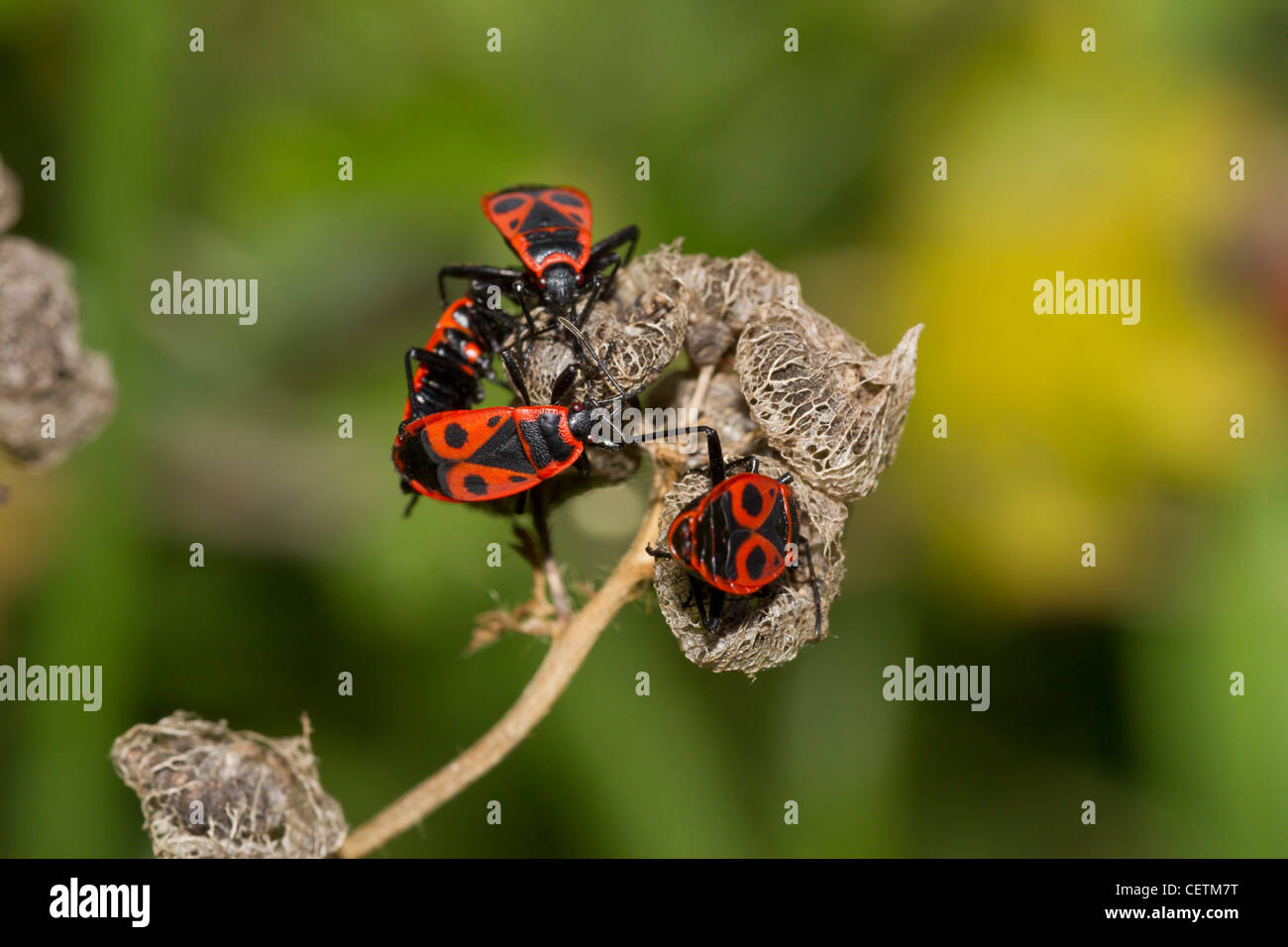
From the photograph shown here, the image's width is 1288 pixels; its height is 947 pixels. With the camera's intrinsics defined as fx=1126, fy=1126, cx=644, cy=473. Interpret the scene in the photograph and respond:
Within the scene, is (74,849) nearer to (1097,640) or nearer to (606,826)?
(606,826)

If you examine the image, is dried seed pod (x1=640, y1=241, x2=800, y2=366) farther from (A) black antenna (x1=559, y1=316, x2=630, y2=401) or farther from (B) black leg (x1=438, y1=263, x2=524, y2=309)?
(B) black leg (x1=438, y1=263, x2=524, y2=309)

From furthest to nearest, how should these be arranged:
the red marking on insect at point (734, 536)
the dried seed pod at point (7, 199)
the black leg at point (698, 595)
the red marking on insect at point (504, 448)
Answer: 1. the dried seed pod at point (7, 199)
2. the red marking on insect at point (504, 448)
3. the black leg at point (698, 595)
4. the red marking on insect at point (734, 536)

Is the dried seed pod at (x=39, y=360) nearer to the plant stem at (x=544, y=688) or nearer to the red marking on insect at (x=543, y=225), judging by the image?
the red marking on insect at (x=543, y=225)

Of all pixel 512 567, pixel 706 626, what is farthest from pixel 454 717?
pixel 706 626

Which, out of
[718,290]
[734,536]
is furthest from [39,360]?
[734,536]

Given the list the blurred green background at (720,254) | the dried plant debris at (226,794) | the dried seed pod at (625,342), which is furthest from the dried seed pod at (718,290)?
the blurred green background at (720,254)

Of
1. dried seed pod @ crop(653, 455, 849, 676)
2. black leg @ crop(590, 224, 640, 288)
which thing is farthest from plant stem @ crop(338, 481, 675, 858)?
black leg @ crop(590, 224, 640, 288)

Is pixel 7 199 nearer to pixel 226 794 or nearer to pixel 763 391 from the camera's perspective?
pixel 226 794
